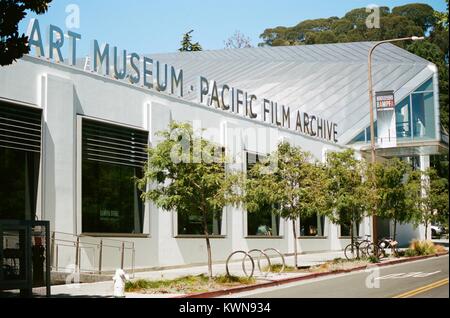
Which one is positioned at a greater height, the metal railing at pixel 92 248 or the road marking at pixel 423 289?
the metal railing at pixel 92 248

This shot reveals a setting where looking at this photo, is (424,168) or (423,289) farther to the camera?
(424,168)

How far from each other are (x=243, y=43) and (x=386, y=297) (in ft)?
273

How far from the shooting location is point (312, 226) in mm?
45312

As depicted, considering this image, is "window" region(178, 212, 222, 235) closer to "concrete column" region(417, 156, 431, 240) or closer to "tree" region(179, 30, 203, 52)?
"concrete column" region(417, 156, 431, 240)

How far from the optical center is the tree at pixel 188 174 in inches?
851

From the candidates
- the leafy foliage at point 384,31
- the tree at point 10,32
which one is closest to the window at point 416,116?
the leafy foliage at point 384,31

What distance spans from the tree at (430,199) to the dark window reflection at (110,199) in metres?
20.3

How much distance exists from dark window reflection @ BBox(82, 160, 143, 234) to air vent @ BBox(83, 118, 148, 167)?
0.26m

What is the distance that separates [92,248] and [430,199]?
2618 cm

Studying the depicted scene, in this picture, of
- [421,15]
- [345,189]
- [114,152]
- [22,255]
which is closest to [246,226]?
[345,189]

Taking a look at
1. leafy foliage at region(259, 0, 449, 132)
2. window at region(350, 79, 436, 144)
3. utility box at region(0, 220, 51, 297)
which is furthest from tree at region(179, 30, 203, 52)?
utility box at region(0, 220, 51, 297)

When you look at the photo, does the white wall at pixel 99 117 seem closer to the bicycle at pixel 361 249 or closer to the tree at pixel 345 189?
the tree at pixel 345 189

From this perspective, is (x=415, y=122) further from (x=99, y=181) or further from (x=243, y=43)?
(x=243, y=43)

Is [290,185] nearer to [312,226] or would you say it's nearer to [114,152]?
[114,152]
